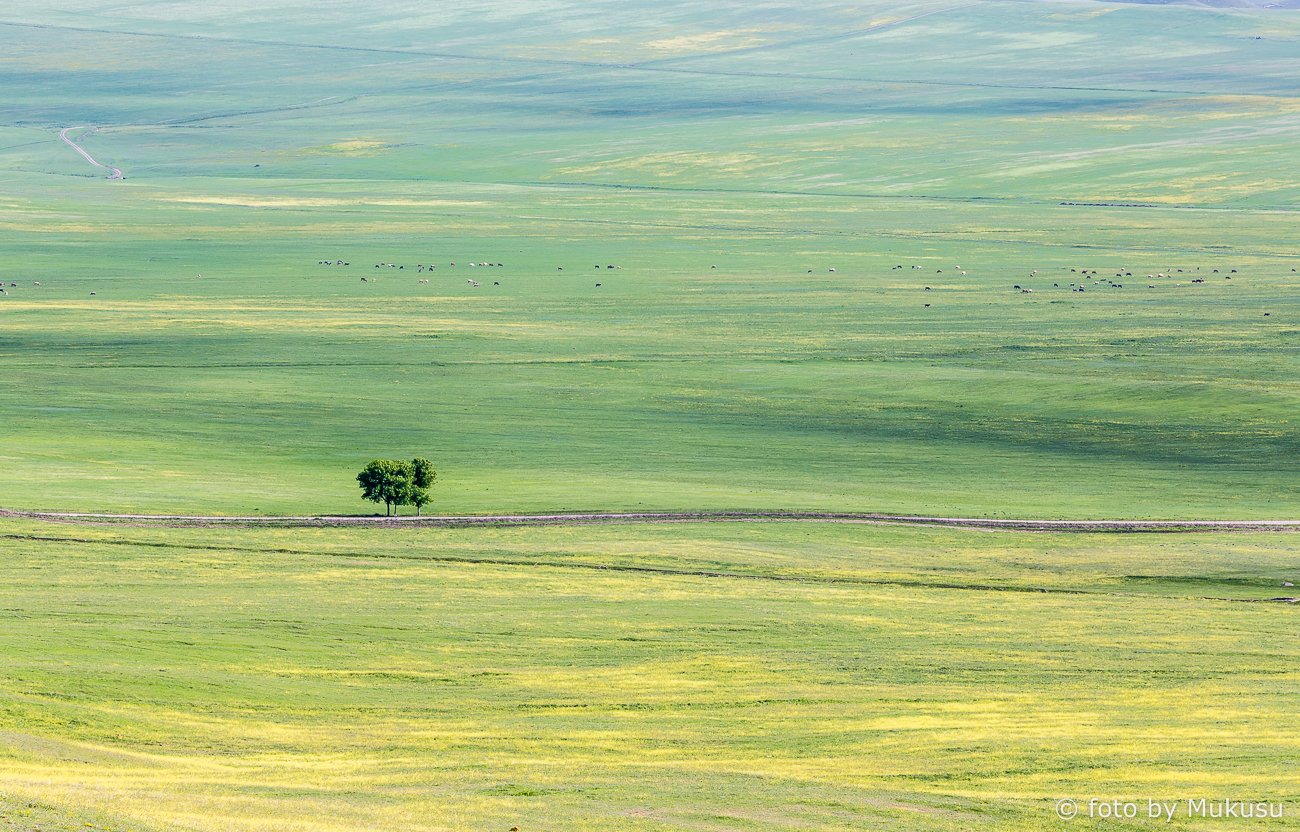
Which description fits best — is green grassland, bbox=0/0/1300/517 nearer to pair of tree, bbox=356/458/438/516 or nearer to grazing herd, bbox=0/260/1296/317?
grazing herd, bbox=0/260/1296/317

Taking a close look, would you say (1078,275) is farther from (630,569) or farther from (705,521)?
(630,569)

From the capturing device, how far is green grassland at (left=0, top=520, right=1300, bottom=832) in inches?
1341

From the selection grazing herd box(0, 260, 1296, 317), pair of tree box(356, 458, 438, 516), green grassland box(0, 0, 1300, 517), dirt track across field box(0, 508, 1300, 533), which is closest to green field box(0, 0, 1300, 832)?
green grassland box(0, 0, 1300, 517)

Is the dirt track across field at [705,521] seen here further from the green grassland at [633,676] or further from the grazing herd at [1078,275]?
the grazing herd at [1078,275]

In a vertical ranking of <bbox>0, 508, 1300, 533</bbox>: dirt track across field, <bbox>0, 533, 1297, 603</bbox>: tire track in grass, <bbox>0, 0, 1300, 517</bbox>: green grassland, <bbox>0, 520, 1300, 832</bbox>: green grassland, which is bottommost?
<bbox>0, 520, 1300, 832</bbox>: green grassland

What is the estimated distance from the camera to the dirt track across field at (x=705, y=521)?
62.2 metres

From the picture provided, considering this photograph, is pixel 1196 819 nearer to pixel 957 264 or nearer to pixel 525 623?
pixel 525 623

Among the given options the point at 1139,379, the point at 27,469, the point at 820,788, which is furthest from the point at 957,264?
the point at 820,788

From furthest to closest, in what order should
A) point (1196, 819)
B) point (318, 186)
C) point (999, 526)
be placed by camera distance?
point (318, 186), point (999, 526), point (1196, 819)

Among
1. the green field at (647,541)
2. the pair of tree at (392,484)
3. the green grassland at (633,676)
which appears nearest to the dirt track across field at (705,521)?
the pair of tree at (392,484)

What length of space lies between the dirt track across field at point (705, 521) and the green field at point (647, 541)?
1056 millimetres

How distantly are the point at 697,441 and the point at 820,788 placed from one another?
43.7 m

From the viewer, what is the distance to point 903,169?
194 m

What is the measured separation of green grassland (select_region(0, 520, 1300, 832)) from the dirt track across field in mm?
1238
